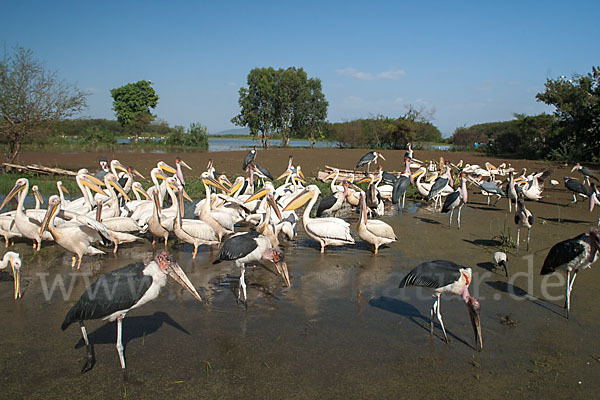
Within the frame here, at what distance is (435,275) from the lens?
4.45 meters

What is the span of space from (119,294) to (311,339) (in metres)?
2.01

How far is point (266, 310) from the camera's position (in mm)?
5266

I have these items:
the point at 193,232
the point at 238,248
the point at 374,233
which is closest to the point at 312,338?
the point at 238,248

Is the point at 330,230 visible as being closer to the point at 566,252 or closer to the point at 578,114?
the point at 566,252

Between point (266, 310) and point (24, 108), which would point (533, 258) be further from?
point (24, 108)

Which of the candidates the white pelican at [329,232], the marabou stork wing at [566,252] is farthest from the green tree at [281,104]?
the marabou stork wing at [566,252]

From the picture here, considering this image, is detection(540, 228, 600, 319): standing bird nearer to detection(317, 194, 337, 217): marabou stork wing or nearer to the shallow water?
the shallow water

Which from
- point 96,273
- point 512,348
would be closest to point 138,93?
point 96,273

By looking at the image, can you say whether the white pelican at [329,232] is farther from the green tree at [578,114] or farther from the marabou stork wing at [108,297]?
the green tree at [578,114]

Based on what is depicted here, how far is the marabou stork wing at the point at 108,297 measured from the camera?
12.4ft

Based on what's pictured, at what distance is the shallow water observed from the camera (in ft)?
12.3

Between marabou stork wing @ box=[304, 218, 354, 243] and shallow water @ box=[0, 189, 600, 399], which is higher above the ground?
marabou stork wing @ box=[304, 218, 354, 243]

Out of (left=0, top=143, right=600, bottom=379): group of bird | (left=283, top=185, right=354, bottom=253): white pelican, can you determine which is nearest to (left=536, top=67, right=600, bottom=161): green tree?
(left=0, top=143, right=600, bottom=379): group of bird

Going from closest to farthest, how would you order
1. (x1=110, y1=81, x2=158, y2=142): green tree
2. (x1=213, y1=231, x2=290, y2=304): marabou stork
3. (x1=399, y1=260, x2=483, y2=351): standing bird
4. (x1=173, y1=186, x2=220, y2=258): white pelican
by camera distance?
(x1=399, y1=260, x2=483, y2=351): standing bird → (x1=213, y1=231, x2=290, y2=304): marabou stork → (x1=173, y1=186, x2=220, y2=258): white pelican → (x1=110, y1=81, x2=158, y2=142): green tree
